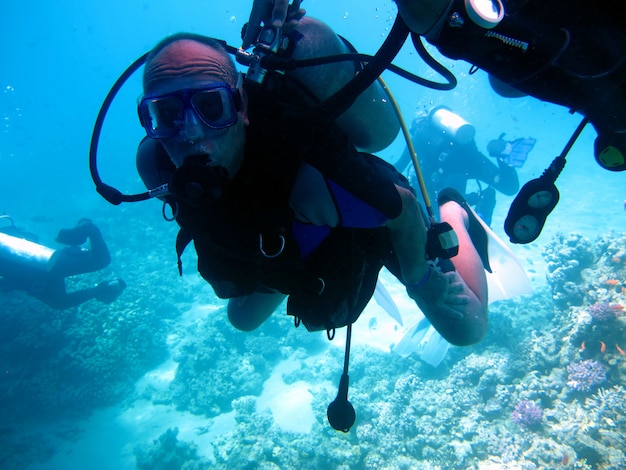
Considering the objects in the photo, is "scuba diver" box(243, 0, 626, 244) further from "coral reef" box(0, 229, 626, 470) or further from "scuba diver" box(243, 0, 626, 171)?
"coral reef" box(0, 229, 626, 470)

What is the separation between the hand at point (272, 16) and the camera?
2.28 meters

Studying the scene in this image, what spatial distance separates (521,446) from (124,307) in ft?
52.8

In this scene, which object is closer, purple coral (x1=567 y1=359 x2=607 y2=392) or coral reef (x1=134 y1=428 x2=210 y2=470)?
purple coral (x1=567 y1=359 x2=607 y2=392)

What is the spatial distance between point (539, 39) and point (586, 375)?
26.9 ft

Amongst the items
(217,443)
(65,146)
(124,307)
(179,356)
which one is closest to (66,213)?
(124,307)

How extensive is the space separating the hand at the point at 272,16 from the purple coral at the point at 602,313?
8.64m

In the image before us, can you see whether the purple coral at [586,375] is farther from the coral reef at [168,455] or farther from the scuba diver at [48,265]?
the scuba diver at [48,265]

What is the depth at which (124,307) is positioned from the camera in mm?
15602

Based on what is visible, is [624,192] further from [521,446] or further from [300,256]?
[300,256]

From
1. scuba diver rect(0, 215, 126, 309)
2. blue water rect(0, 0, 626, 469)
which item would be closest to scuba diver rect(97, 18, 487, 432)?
blue water rect(0, 0, 626, 469)

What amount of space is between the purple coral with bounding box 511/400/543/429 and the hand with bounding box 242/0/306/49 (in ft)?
27.5

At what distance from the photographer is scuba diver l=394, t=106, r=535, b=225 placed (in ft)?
37.4

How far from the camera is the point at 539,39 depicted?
1.38 metres

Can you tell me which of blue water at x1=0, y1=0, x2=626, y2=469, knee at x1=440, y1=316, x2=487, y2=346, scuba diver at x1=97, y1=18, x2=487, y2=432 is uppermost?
scuba diver at x1=97, y1=18, x2=487, y2=432
